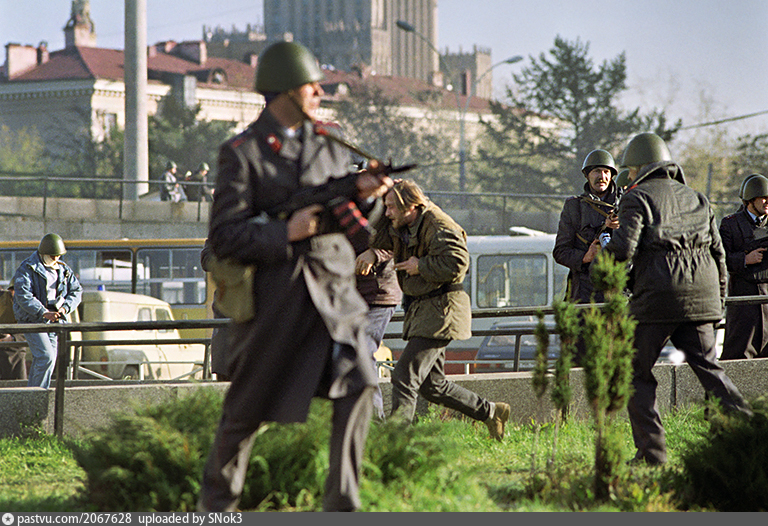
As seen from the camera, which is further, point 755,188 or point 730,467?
point 755,188

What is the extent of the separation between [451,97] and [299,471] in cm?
8996

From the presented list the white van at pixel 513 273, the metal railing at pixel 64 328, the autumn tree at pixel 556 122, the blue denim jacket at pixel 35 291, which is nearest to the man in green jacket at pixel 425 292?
the metal railing at pixel 64 328

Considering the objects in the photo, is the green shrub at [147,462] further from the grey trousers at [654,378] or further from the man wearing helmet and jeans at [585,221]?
the man wearing helmet and jeans at [585,221]

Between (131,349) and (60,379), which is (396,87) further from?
(60,379)

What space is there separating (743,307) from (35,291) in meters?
7.47

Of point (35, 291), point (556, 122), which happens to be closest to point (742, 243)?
point (35, 291)

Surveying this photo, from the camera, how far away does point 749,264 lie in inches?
355

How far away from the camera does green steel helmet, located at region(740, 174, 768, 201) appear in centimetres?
900

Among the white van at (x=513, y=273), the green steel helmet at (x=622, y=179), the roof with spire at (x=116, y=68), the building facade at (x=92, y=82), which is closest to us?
the green steel helmet at (x=622, y=179)

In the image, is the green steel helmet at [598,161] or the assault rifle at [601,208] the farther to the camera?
the green steel helmet at [598,161]

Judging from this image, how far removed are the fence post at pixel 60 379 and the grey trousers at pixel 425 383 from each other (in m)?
2.28

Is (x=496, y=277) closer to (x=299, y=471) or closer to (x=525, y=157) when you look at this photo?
(x=299, y=471)

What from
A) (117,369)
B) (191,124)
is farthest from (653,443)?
(191,124)

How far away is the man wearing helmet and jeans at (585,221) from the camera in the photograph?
7.75m
